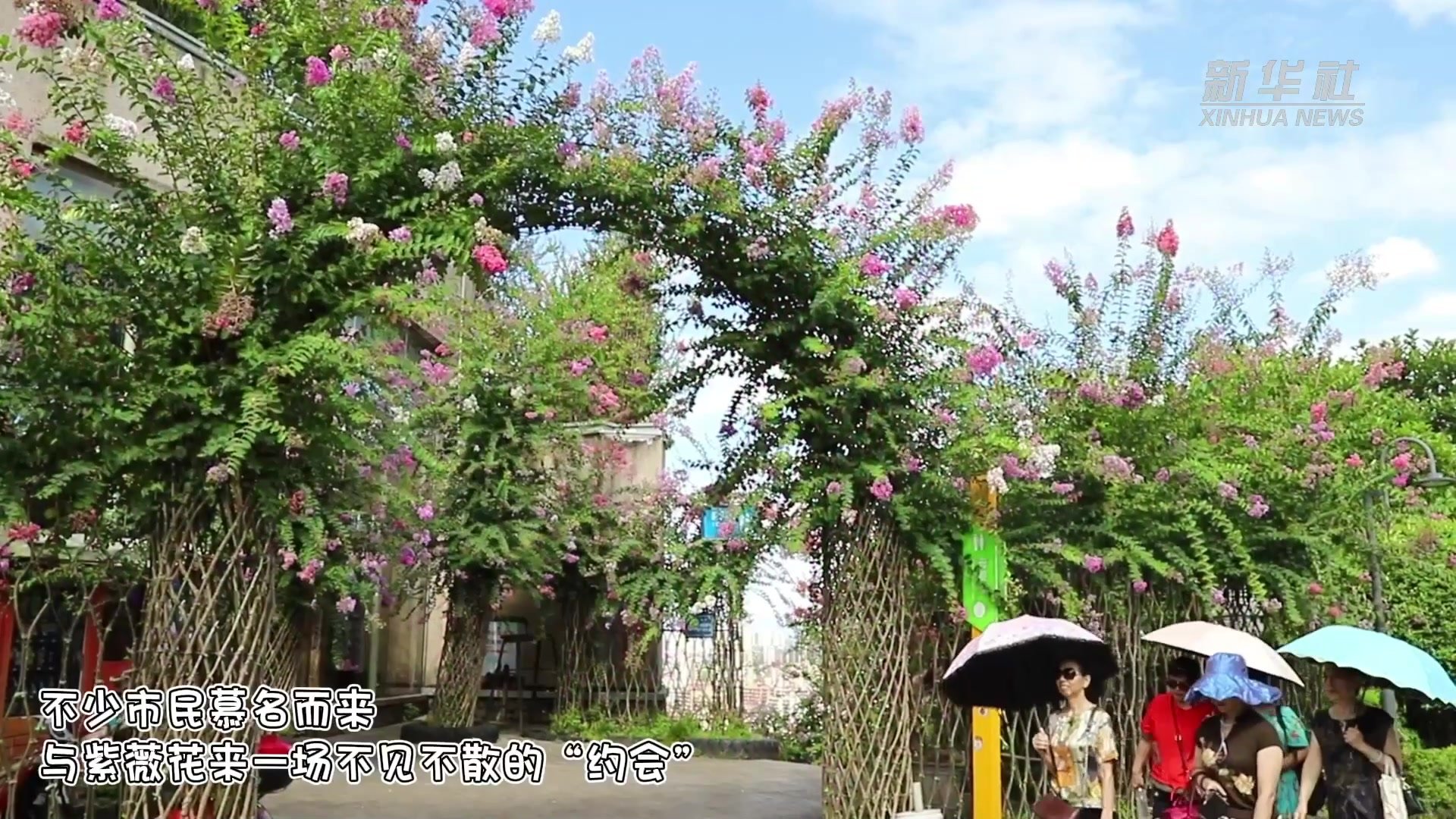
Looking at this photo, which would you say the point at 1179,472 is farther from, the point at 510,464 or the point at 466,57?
the point at 510,464

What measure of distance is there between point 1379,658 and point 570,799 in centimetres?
666

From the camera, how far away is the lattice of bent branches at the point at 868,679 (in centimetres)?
663

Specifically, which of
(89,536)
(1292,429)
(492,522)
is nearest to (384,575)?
(492,522)

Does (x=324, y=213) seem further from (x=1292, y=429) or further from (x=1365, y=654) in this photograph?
(x=1292, y=429)

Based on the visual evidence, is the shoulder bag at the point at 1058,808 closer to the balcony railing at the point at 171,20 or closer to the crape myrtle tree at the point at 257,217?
the crape myrtle tree at the point at 257,217

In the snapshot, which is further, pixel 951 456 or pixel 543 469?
pixel 543 469

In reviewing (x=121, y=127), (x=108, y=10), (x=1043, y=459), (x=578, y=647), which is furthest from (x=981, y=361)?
(x=578, y=647)

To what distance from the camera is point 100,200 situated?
520cm

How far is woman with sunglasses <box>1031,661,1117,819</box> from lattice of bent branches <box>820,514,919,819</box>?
1483 mm

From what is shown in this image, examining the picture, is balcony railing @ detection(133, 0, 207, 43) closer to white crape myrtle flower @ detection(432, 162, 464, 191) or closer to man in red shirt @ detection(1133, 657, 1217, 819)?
white crape myrtle flower @ detection(432, 162, 464, 191)

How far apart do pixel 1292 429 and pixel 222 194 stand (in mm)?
6368

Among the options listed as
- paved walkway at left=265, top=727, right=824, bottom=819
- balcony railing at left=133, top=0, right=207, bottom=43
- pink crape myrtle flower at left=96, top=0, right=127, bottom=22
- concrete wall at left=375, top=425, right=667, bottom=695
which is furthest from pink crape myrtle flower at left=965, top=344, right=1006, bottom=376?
concrete wall at left=375, top=425, right=667, bottom=695

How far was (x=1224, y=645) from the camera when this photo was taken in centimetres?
564

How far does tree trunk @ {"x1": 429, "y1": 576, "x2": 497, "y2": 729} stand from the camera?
1273 centimetres
